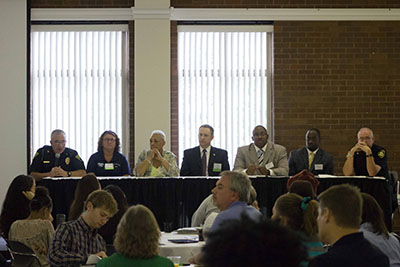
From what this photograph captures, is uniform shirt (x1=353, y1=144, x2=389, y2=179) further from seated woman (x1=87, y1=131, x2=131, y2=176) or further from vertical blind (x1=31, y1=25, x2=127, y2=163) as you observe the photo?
vertical blind (x1=31, y1=25, x2=127, y2=163)

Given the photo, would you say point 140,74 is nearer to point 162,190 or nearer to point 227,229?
point 162,190

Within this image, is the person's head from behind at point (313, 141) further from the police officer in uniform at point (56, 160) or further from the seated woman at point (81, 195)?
the seated woman at point (81, 195)

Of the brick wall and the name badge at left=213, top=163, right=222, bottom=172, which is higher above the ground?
the brick wall

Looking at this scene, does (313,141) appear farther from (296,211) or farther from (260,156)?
(296,211)

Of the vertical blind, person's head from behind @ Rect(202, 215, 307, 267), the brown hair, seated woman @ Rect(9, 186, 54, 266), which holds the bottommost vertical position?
seated woman @ Rect(9, 186, 54, 266)

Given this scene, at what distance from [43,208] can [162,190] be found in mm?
2899

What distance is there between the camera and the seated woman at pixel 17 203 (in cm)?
612

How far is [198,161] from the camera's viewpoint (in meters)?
9.08

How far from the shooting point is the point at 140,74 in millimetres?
10875

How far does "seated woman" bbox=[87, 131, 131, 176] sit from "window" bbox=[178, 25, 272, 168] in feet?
8.42

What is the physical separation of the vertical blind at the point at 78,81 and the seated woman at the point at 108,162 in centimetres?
227

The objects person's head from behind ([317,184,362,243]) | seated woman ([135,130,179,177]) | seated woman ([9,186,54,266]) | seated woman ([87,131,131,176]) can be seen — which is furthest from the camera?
seated woman ([87,131,131,176])

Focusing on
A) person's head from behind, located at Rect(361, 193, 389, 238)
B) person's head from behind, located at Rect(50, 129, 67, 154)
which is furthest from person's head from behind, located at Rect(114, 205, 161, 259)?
person's head from behind, located at Rect(50, 129, 67, 154)

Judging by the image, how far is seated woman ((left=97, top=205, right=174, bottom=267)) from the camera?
11.2 ft
